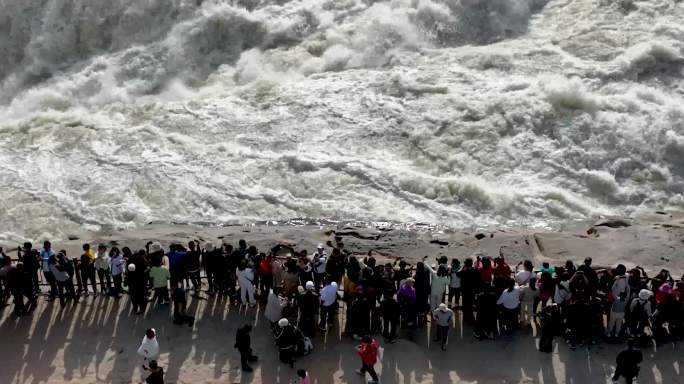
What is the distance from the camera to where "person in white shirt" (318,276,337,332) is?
432 inches

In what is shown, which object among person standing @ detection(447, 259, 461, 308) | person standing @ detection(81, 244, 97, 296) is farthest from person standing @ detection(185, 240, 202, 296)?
person standing @ detection(447, 259, 461, 308)

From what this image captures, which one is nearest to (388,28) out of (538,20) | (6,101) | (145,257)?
(538,20)

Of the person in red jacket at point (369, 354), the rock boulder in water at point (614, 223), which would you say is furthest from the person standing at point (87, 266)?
the rock boulder in water at point (614, 223)

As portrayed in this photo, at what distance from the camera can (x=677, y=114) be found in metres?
18.7

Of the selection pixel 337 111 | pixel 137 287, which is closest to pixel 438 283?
pixel 137 287

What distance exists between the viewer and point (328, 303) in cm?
1109

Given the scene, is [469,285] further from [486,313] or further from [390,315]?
[390,315]

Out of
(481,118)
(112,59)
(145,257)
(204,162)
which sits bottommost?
(145,257)

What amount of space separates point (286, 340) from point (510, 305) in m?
3.06

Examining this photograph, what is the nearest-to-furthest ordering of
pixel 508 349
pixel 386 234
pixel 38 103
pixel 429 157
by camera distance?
pixel 508 349
pixel 386 234
pixel 429 157
pixel 38 103

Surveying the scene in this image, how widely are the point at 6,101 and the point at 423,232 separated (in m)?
13.0

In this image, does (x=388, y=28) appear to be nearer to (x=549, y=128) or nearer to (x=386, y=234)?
(x=549, y=128)

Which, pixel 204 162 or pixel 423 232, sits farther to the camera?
pixel 204 162

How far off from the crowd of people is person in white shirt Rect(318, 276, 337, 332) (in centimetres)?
2
